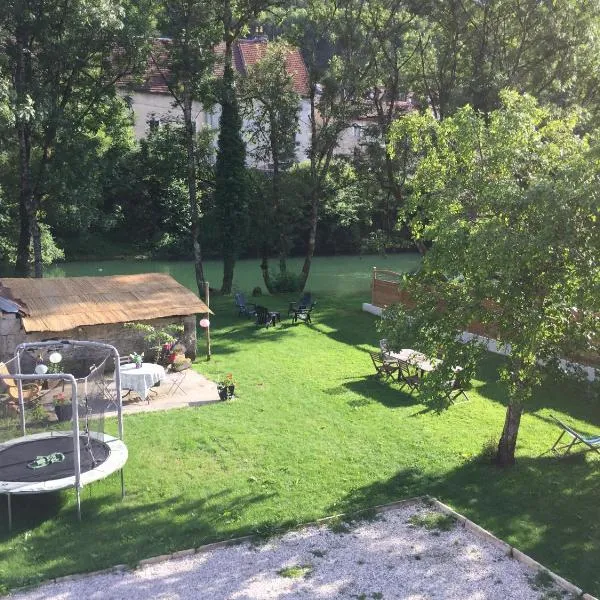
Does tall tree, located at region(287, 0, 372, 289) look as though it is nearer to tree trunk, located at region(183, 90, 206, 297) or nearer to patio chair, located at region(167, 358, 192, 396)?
tree trunk, located at region(183, 90, 206, 297)

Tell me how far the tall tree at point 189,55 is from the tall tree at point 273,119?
260 cm

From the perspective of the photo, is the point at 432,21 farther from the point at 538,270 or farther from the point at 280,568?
the point at 280,568

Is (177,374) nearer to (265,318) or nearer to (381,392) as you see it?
(381,392)

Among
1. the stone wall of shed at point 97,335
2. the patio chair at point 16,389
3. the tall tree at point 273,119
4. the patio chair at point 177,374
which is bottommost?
the patio chair at point 177,374

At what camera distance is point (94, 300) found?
17.1 meters

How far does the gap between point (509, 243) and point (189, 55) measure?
65.5 feet

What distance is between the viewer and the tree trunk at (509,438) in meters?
10.8

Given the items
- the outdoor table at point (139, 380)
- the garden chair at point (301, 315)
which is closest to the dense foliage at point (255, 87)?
the garden chair at point (301, 315)

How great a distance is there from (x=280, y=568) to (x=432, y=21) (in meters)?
24.5

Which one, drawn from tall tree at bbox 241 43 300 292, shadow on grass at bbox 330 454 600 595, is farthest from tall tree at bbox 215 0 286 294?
shadow on grass at bbox 330 454 600 595

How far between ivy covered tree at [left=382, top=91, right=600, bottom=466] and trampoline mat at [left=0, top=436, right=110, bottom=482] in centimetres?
531

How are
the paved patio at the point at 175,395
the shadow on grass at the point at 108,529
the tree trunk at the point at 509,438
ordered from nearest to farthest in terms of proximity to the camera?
the shadow on grass at the point at 108,529, the tree trunk at the point at 509,438, the paved patio at the point at 175,395

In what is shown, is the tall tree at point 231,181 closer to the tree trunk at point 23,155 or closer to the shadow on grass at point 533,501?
the tree trunk at point 23,155

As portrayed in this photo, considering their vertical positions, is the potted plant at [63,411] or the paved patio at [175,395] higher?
the potted plant at [63,411]
